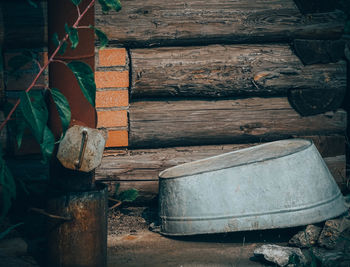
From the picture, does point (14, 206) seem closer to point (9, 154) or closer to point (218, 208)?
point (9, 154)

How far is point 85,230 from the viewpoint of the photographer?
2.22 m

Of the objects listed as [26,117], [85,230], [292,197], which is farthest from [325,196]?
[26,117]

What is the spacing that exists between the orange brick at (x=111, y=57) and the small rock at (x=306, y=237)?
156 centimetres

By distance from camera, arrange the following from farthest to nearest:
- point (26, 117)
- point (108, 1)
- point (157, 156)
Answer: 1. point (157, 156)
2. point (108, 1)
3. point (26, 117)

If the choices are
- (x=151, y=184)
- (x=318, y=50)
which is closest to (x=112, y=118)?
(x=151, y=184)

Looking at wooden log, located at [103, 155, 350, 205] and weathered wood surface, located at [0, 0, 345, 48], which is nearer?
weathered wood surface, located at [0, 0, 345, 48]

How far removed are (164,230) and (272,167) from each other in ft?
2.57

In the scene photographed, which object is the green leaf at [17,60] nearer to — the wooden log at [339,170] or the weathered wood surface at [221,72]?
the weathered wood surface at [221,72]

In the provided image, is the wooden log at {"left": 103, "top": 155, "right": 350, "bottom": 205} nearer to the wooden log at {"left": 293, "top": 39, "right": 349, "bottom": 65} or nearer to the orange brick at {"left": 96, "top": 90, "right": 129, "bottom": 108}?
the orange brick at {"left": 96, "top": 90, "right": 129, "bottom": 108}

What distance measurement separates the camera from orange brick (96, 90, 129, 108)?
2998mm

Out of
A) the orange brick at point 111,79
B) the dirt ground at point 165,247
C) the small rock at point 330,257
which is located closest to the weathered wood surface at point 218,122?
the orange brick at point 111,79

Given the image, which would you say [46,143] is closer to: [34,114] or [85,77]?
[34,114]

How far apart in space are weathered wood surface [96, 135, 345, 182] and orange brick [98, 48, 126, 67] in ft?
1.96

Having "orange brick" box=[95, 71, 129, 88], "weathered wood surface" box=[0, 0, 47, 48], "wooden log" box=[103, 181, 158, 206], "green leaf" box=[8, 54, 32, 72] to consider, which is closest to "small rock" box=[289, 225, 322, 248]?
"wooden log" box=[103, 181, 158, 206]
